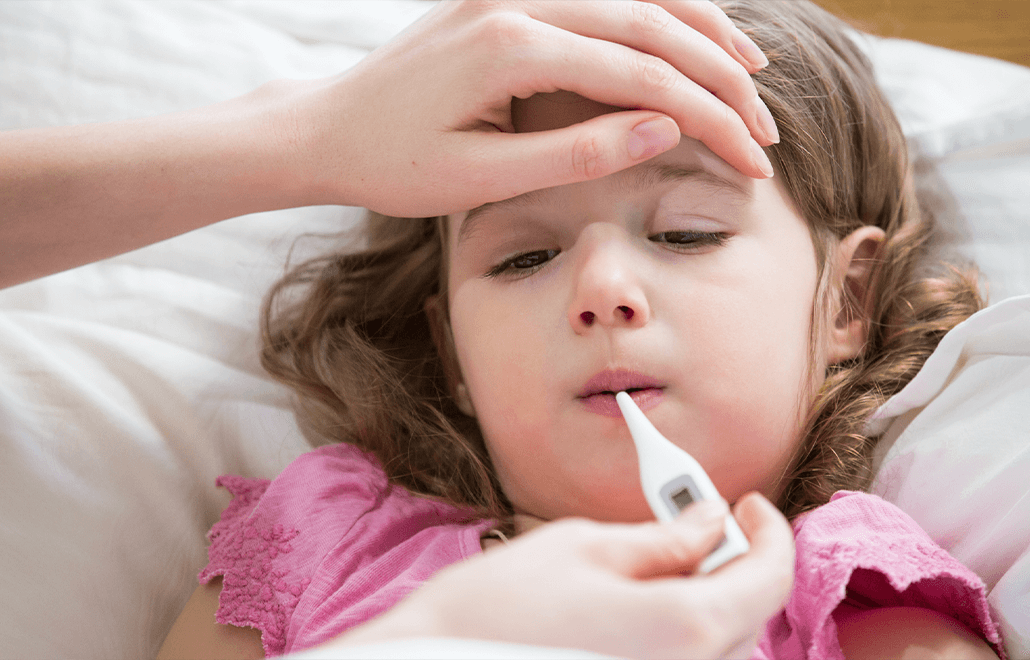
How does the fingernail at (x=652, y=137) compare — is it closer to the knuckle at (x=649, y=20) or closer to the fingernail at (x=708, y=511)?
the knuckle at (x=649, y=20)

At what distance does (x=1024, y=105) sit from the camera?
1158 millimetres

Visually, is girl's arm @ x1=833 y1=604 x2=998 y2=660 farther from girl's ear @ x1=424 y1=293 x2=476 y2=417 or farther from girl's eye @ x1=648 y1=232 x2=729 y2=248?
girl's ear @ x1=424 y1=293 x2=476 y2=417

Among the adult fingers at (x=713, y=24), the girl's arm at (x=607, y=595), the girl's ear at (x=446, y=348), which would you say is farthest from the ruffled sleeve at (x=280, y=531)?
the adult fingers at (x=713, y=24)

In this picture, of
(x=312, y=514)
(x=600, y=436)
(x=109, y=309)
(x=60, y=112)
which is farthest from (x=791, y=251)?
(x=60, y=112)

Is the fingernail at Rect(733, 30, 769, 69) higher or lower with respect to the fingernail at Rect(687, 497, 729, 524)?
higher

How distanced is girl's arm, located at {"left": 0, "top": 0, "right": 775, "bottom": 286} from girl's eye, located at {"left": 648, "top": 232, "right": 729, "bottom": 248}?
0.24 feet

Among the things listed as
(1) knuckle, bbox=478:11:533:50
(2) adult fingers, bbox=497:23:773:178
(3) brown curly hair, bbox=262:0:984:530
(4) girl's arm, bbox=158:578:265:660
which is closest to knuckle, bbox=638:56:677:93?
(2) adult fingers, bbox=497:23:773:178

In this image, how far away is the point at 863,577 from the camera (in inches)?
30.3

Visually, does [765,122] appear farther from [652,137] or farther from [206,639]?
[206,639]

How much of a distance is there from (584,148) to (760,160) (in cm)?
19

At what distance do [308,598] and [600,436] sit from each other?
36 centimetres

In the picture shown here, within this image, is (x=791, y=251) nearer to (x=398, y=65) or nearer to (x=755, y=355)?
(x=755, y=355)

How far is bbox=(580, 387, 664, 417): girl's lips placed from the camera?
78 centimetres

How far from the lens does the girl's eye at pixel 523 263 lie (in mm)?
873
